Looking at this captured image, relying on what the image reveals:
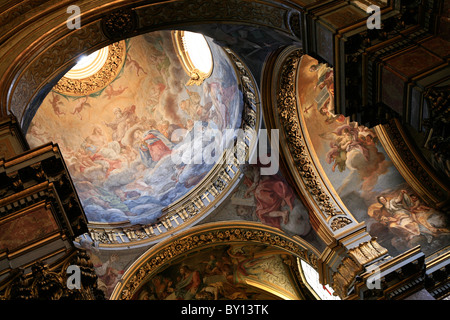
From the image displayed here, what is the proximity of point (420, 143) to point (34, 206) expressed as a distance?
335 inches

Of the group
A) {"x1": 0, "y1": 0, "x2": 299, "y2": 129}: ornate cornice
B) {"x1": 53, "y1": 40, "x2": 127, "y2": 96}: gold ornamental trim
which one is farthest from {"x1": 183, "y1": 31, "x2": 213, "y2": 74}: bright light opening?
{"x1": 0, "y1": 0, "x2": 299, "y2": 129}: ornate cornice

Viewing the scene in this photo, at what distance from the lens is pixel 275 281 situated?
13.3 metres

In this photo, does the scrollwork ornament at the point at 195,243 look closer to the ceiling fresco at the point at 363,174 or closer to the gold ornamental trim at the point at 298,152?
the gold ornamental trim at the point at 298,152

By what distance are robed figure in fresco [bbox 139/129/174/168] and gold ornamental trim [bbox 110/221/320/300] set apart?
8.12ft

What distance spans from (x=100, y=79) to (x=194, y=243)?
4.96 meters

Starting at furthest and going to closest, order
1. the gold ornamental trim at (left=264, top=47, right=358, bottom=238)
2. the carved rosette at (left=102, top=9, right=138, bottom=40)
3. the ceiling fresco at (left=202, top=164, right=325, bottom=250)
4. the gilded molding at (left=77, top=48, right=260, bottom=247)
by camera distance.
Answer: the gilded molding at (left=77, top=48, right=260, bottom=247) < the ceiling fresco at (left=202, top=164, right=325, bottom=250) < the gold ornamental trim at (left=264, top=47, right=358, bottom=238) < the carved rosette at (left=102, top=9, right=138, bottom=40)

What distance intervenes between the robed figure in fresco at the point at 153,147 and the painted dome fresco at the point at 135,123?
0.08ft

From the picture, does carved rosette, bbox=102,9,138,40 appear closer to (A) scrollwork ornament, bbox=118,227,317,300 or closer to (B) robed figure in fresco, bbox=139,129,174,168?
(A) scrollwork ornament, bbox=118,227,317,300

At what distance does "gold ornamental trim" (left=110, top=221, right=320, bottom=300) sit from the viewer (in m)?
12.0

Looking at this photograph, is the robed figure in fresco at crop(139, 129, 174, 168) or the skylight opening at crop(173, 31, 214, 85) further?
the robed figure in fresco at crop(139, 129, 174, 168)

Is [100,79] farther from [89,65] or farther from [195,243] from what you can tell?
[195,243]

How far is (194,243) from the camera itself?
12.7 m

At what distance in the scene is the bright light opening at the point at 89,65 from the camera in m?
14.0
